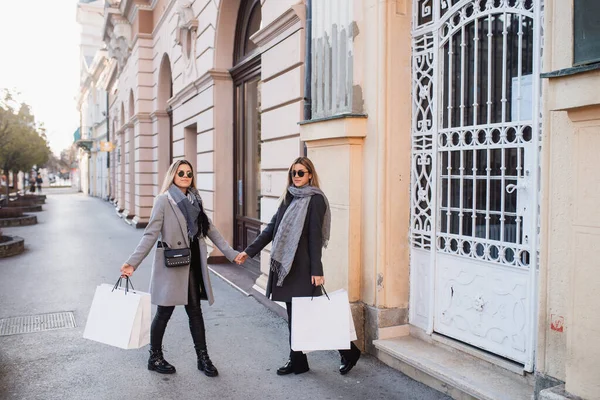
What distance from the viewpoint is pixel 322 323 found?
191 inches

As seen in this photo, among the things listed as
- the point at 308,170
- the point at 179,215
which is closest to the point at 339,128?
the point at 308,170

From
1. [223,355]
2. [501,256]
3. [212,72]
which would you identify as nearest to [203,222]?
[223,355]

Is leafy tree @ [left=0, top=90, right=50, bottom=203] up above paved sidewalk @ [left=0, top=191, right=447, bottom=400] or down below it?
above

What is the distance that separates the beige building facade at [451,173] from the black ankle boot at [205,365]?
4.83 ft

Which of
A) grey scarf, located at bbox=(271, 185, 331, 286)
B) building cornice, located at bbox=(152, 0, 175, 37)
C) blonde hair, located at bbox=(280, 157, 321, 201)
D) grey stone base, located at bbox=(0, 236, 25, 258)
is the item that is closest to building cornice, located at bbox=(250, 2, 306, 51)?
blonde hair, located at bbox=(280, 157, 321, 201)

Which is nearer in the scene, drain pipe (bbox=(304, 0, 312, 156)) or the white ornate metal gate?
the white ornate metal gate

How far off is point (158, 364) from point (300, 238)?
1.76m

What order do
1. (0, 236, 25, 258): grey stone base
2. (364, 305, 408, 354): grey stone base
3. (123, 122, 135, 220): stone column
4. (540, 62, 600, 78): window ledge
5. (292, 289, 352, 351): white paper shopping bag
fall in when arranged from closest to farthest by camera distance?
(540, 62, 600, 78): window ledge, (292, 289, 352, 351): white paper shopping bag, (364, 305, 408, 354): grey stone base, (0, 236, 25, 258): grey stone base, (123, 122, 135, 220): stone column

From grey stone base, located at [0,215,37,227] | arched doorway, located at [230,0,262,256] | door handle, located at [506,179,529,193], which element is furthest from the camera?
grey stone base, located at [0,215,37,227]

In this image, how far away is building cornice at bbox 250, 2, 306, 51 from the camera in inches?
278

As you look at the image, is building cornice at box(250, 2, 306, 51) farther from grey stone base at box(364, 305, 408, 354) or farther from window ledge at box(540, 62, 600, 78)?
window ledge at box(540, 62, 600, 78)

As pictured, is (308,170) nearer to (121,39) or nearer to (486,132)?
(486,132)

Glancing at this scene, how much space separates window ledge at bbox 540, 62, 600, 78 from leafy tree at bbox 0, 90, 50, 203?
72.4 ft

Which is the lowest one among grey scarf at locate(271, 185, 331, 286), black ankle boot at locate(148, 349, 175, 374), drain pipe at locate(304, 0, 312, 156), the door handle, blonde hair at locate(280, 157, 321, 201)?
black ankle boot at locate(148, 349, 175, 374)
